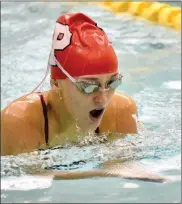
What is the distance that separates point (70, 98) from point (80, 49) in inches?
10.5

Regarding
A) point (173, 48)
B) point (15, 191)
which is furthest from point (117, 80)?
point (173, 48)

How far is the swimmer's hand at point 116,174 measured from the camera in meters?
3.13

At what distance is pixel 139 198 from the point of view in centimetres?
298

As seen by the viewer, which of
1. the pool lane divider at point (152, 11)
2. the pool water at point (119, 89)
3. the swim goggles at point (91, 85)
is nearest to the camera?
the pool water at point (119, 89)

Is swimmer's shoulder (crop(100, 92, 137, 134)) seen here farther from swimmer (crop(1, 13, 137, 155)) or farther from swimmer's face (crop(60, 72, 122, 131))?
swimmer's face (crop(60, 72, 122, 131))

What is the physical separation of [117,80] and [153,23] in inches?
190

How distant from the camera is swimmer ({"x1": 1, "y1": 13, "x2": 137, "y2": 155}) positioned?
Answer: 3.22 metres

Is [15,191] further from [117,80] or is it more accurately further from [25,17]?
[25,17]

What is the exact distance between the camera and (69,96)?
129 inches

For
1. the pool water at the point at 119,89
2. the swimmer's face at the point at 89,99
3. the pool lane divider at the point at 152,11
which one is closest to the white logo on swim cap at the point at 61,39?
the swimmer's face at the point at 89,99

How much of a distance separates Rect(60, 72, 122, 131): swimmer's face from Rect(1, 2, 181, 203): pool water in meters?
0.28

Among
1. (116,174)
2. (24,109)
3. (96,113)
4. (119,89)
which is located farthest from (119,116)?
(119,89)

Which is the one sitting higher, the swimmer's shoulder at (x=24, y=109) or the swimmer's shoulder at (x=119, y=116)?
the swimmer's shoulder at (x=24, y=109)

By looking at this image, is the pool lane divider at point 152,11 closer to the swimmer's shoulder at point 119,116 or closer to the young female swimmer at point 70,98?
the swimmer's shoulder at point 119,116
